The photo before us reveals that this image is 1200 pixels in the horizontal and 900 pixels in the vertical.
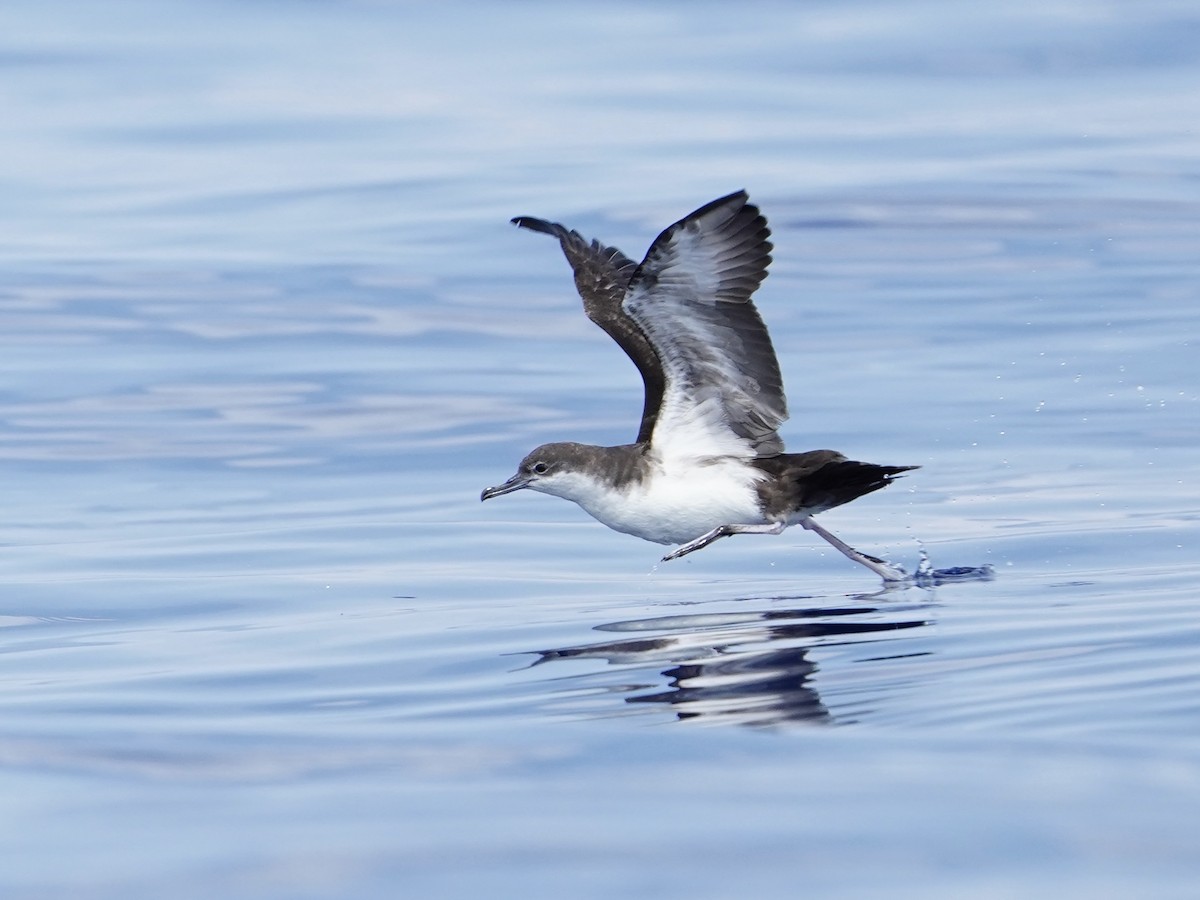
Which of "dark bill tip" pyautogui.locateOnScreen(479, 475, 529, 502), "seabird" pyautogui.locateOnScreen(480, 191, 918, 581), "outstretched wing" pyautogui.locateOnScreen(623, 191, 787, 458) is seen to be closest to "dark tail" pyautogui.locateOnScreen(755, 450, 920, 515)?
"seabird" pyautogui.locateOnScreen(480, 191, 918, 581)

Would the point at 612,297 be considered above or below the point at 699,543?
above

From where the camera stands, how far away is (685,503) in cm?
961

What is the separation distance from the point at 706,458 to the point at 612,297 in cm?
118

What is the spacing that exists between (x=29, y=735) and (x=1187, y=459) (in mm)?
8004

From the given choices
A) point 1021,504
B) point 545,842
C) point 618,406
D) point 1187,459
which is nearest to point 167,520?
point 618,406

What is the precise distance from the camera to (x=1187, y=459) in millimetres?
12719

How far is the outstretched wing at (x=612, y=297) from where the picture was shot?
32.4ft

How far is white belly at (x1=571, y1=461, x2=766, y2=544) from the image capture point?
31.6ft

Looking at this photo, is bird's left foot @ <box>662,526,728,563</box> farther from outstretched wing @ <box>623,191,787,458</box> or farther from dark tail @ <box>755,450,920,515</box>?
outstretched wing @ <box>623,191,787,458</box>

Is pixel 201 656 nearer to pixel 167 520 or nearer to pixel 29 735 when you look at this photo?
pixel 29 735

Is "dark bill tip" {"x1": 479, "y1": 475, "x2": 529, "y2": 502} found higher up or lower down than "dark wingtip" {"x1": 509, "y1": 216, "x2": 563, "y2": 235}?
lower down

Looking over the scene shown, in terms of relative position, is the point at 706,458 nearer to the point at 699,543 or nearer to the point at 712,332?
the point at 699,543

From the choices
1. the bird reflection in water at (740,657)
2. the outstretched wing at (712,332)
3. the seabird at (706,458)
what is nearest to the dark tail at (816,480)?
the seabird at (706,458)

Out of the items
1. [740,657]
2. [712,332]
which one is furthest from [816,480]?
[740,657]
